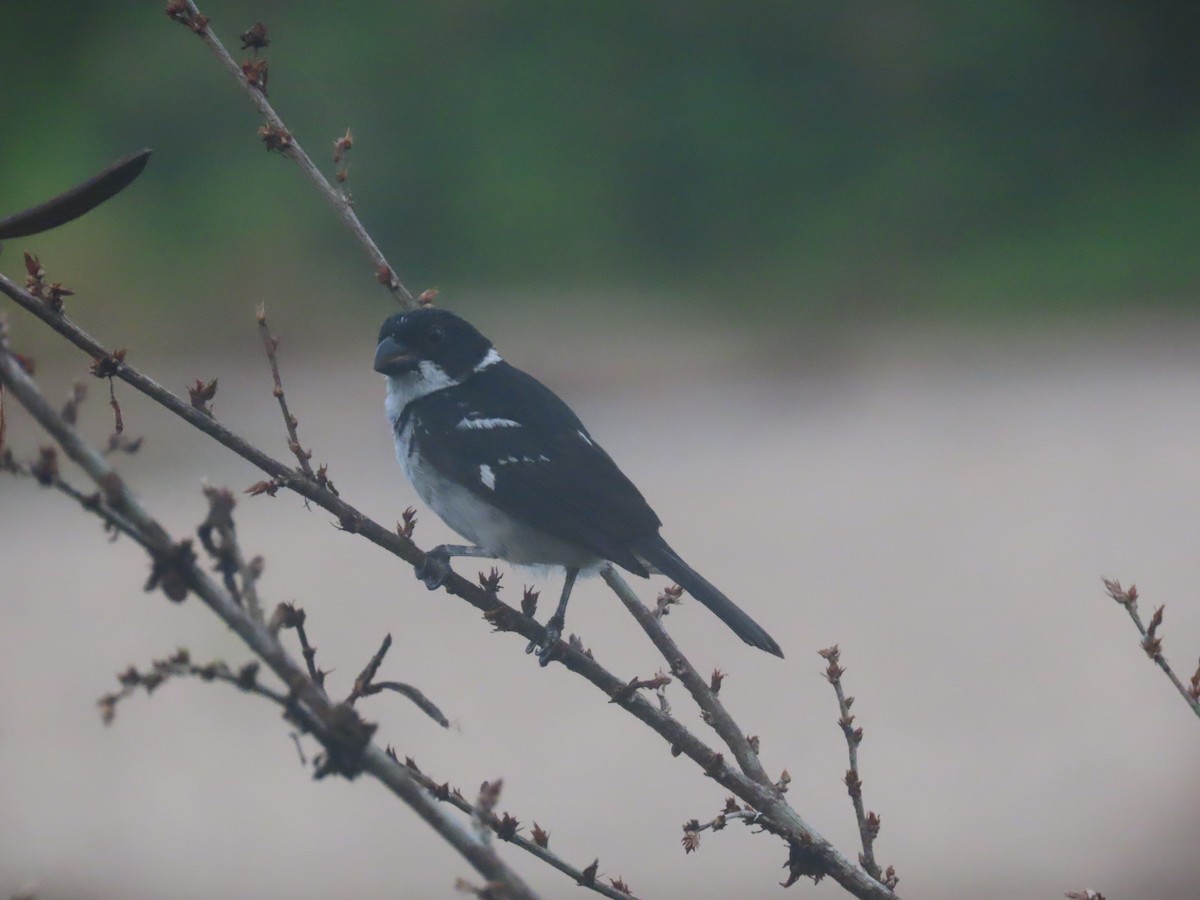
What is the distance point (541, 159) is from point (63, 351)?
17.7 feet

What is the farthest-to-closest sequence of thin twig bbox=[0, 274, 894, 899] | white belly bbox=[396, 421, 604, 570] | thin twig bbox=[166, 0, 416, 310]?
white belly bbox=[396, 421, 604, 570]
thin twig bbox=[166, 0, 416, 310]
thin twig bbox=[0, 274, 894, 899]

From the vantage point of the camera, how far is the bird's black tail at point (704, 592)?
2.89 m

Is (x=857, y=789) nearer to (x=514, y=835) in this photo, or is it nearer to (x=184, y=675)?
(x=514, y=835)

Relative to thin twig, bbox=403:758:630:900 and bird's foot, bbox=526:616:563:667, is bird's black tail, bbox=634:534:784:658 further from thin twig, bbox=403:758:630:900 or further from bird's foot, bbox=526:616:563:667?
thin twig, bbox=403:758:630:900

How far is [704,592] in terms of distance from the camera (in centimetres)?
309

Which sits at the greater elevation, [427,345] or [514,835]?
[427,345]

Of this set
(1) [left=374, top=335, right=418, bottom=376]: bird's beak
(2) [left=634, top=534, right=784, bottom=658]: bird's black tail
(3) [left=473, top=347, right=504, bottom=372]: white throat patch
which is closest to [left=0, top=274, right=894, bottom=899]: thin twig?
(2) [left=634, top=534, right=784, bottom=658]: bird's black tail

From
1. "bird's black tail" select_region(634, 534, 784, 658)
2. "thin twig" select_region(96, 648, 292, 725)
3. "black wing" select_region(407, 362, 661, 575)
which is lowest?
"thin twig" select_region(96, 648, 292, 725)

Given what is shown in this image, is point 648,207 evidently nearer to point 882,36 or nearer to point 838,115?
point 838,115

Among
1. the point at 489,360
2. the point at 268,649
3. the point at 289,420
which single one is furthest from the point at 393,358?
the point at 268,649

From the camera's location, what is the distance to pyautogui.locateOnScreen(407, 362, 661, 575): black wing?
127 inches

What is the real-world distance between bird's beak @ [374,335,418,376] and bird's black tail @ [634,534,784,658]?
86cm

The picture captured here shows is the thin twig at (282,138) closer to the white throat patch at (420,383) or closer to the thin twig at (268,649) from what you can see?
the white throat patch at (420,383)

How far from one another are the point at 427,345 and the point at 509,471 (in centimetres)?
58
